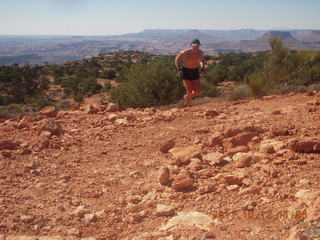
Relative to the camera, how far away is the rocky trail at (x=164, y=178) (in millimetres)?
2910

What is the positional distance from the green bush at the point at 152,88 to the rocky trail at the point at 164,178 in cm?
393

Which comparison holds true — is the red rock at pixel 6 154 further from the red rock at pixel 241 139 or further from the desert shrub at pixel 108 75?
the desert shrub at pixel 108 75

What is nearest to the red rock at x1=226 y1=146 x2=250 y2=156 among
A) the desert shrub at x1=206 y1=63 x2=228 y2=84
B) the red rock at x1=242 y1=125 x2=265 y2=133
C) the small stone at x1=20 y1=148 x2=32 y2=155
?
the red rock at x1=242 y1=125 x2=265 y2=133

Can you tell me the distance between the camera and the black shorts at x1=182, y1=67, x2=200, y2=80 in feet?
24.2

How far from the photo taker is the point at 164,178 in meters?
3.73

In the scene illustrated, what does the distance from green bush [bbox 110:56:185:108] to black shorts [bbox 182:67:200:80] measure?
2544 mm

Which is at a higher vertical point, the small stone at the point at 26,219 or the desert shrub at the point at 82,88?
the small stone at the point at 26,219

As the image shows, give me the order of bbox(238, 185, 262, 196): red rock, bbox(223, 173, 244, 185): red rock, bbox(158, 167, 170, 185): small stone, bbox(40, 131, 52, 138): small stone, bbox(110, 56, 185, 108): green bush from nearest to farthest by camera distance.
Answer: bbox(238, 185, 262, 196): red rock
bbox(223, 173, 244, 185): red rock
bbox(158, 167, 170, 185): small stone
bbox(40, 131, 52, 138): small stone
bbox(110, 56, 185, 108): green bush

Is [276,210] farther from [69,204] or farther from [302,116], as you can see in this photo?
Result: [302,116]

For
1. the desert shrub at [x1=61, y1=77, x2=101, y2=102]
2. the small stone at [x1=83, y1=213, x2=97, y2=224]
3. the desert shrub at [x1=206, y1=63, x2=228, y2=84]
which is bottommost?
the desert shrub at [x1=61, y1=77, x2=101, y2=102]

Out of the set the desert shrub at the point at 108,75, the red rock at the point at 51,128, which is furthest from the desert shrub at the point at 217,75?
the red rock at the point at 51,128

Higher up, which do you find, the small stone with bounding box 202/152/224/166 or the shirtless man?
the shirtless man

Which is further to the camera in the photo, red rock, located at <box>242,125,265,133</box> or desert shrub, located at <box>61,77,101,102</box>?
desert shrub, located at <box>61,77,101,102</box>

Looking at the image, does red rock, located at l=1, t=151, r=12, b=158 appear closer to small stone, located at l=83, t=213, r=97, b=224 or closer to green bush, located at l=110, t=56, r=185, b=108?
small stone, located at l=83, t=213, r=97, b=224
